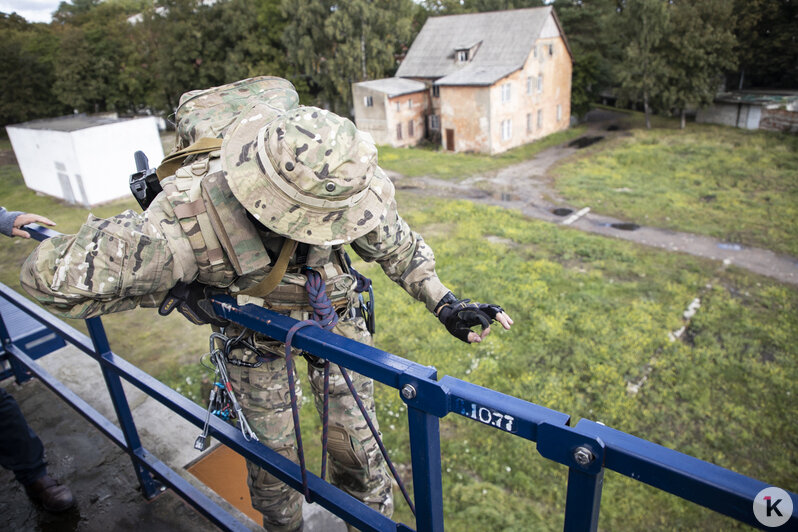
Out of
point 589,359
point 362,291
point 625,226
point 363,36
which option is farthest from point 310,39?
point 362,291

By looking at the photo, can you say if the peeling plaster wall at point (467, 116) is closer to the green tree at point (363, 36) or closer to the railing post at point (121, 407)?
the green tree at point (363, 36)

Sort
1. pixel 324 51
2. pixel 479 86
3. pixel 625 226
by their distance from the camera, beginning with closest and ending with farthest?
pixel 625 226
pixel 479 86
pixel 324 51

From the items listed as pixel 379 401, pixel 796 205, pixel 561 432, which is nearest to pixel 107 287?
pixel 561 432

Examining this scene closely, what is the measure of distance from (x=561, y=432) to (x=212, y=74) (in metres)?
34.3

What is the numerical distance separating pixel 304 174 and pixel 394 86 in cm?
2632

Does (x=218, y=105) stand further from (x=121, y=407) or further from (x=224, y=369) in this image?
(x=121, y=407)

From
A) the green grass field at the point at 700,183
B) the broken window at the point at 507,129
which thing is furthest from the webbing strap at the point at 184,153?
the broken window at the point at 507,129

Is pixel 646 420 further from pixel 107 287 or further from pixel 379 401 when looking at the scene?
pixel 107 287

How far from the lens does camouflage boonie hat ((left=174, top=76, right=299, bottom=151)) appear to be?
138 inches

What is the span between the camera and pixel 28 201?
19672 mm

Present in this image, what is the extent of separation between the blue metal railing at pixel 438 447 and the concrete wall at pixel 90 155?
1663 centimetres

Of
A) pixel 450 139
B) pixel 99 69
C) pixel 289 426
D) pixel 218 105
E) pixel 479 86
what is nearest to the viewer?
pixel 289 426

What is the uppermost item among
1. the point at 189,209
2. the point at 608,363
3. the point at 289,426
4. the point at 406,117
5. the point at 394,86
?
the point at 189,209

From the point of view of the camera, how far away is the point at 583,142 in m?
26.8
